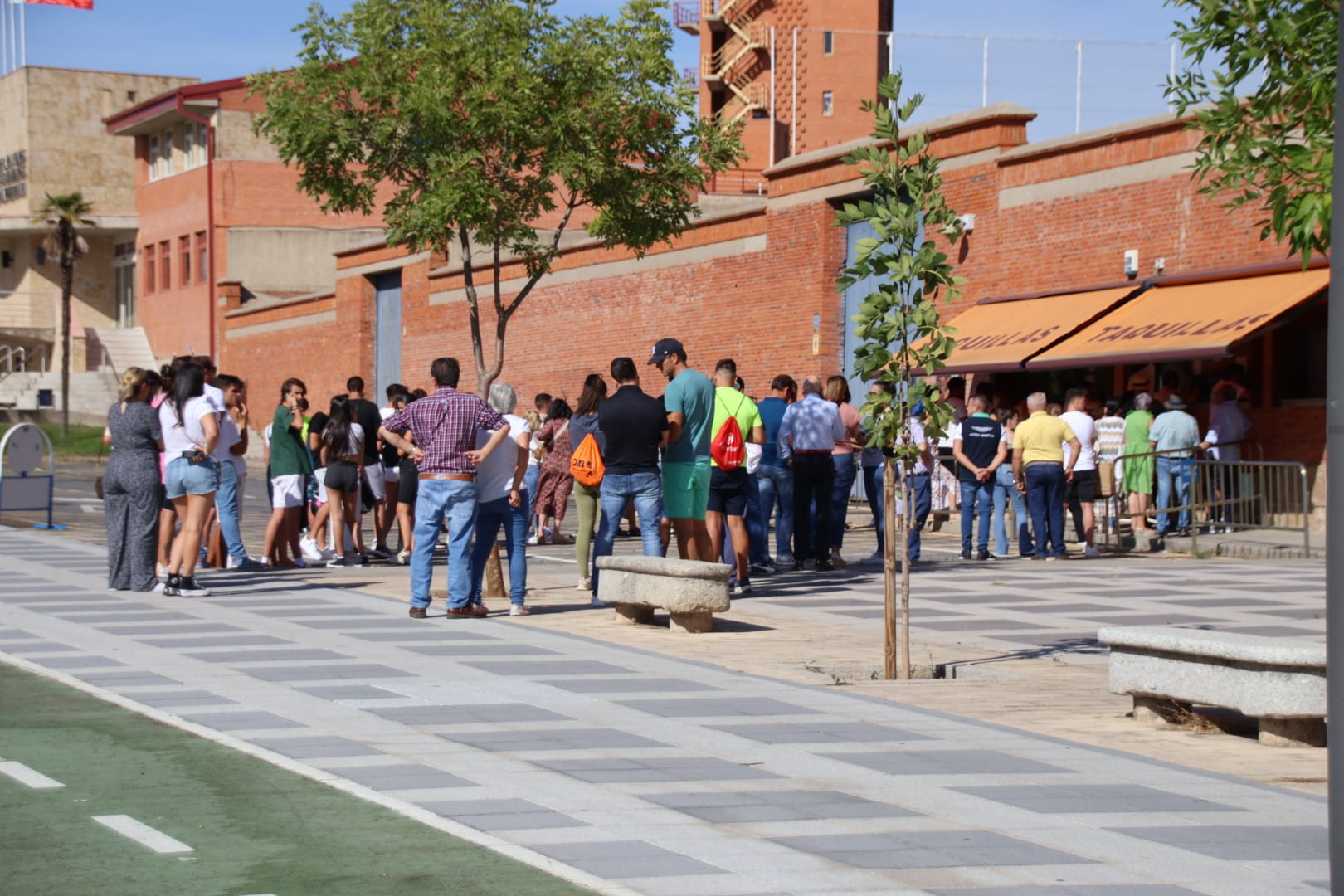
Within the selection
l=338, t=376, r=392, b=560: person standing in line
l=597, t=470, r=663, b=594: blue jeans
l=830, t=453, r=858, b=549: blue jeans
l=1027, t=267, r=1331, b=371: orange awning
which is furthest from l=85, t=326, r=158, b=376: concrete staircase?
l=597, t=470, r=663, b=594: blue jeans

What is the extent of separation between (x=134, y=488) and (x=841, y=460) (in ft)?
22.0

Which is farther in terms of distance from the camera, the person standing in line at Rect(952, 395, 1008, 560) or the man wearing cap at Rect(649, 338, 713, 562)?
the person standing in line at Rect(952, 395, 1008, 560)

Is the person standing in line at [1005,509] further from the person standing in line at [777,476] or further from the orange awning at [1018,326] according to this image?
the orange awning at [1018,326]

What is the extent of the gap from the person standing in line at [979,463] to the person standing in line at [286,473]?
686cm

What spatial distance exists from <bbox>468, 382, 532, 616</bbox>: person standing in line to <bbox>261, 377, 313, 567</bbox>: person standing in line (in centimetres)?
443

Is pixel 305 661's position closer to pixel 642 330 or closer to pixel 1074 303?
pixel 1074 303

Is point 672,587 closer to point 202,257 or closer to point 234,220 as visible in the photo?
point 234,220

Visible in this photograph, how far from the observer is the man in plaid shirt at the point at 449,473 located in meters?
13.1

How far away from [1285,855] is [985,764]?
176 centimetres

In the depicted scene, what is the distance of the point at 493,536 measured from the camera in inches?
537

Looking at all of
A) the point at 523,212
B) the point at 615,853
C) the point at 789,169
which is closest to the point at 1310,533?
the point at 523,212

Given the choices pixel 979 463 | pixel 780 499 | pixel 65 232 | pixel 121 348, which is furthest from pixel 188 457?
pixel 121 348

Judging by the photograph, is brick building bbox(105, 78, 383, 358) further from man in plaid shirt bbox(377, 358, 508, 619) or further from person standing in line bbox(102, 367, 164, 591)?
man in plaid shirt bbox(377, 358, 508, 619)

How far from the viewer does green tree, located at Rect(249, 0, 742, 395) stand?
52.6 feet
